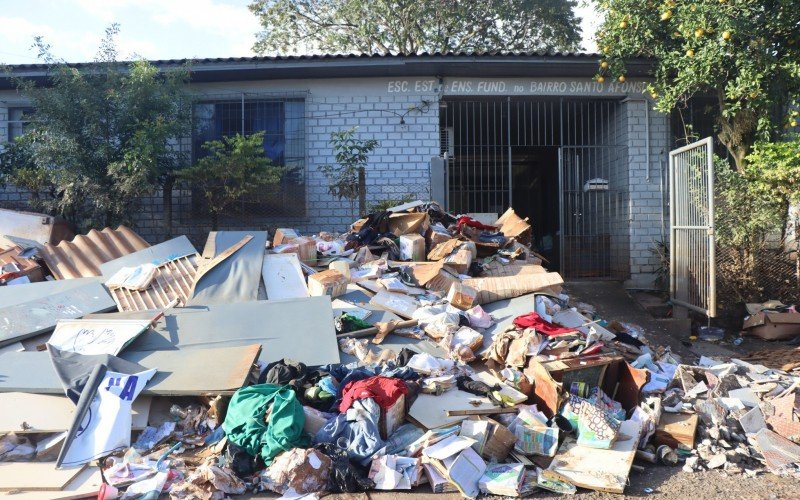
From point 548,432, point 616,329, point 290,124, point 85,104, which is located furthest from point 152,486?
point 290,124

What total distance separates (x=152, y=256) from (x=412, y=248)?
3.00 metres

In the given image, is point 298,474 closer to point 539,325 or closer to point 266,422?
point 266,422

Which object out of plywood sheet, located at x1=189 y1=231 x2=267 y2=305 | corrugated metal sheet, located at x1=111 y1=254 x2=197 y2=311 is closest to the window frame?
plywood sheet, located at x1=189 y1=231 x2=267 y2=305

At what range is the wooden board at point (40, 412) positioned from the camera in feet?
14.3

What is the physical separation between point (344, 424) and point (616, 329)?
384 cm

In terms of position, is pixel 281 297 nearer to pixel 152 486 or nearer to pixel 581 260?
pixel 152 486

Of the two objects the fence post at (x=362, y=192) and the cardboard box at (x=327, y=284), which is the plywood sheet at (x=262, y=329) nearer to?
the cardboard box at (x=327, y=284)

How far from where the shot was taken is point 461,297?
246 inches

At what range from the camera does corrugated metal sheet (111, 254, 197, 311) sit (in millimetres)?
6188

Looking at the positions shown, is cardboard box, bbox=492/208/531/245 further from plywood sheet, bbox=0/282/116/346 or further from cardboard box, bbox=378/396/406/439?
plywood sheet, bbox=0/282/116/346

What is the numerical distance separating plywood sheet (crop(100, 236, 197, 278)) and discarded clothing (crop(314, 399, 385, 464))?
3426 mm

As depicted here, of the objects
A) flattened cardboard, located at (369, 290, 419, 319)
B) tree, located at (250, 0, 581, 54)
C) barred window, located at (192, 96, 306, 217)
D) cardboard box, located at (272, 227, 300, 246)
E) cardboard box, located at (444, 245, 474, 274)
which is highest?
tree, located at (250, 0, 581, 54)

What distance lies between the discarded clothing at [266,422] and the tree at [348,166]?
190 inches

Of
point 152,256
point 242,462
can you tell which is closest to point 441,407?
point 242,462
